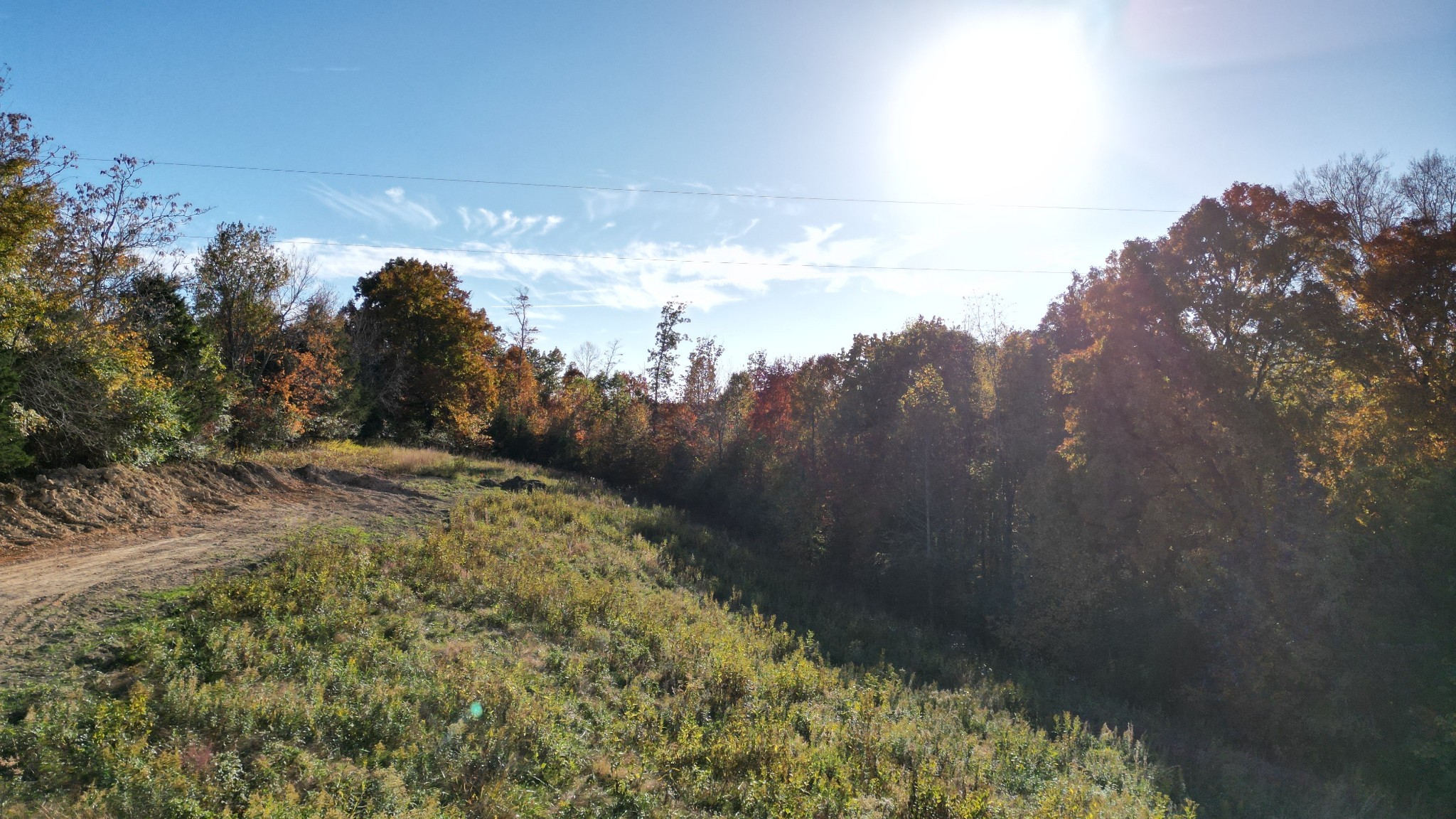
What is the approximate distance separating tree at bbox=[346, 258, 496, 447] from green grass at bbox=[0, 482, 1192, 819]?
26.4 metres

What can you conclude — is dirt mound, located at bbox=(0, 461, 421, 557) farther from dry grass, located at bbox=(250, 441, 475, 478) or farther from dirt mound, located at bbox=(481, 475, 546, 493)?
dirt mound, located at bbox=(481, 475, 546, 493)

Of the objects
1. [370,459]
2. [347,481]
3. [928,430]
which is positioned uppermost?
[928,430]

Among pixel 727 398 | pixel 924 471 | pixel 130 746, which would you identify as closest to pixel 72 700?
pixel 130 746

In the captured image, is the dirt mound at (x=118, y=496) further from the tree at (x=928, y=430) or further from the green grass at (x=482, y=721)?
the tree at (x=928, y=430)

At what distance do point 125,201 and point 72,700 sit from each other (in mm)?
18279

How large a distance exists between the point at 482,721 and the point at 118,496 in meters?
11.5

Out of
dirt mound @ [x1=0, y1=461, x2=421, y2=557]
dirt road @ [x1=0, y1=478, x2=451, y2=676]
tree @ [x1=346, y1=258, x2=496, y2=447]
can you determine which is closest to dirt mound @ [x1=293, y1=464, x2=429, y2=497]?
dirt mound @ [x1=0, y1=461, x2=421, y2=557]

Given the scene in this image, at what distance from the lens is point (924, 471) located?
25.2 metres

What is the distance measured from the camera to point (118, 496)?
13125 mm

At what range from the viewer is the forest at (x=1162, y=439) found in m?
13.1

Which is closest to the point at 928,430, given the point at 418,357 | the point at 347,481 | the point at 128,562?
the point at 347,481

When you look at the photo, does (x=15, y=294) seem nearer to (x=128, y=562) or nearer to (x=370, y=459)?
(x=128, y=562)

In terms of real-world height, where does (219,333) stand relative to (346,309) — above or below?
below

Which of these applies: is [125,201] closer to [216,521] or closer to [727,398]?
[216,521]
